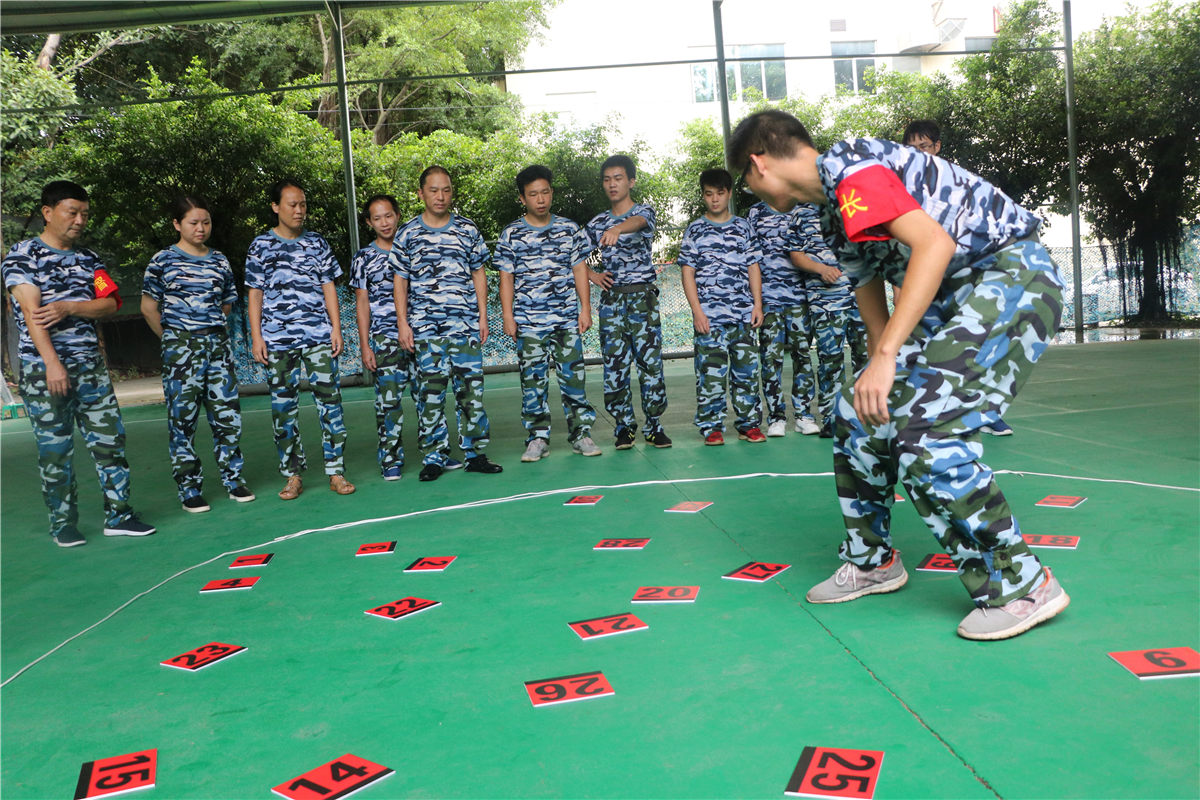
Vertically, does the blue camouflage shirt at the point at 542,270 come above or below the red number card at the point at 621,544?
above

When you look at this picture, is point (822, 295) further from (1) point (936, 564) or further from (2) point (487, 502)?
(1) point (936, 564)

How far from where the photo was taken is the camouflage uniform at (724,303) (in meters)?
5.00

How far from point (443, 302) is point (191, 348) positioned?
48.3 inches

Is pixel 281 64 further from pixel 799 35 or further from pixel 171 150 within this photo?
pixel 799 35

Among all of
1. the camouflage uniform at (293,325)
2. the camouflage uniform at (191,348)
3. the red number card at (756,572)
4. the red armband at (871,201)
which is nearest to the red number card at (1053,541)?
the red number card at (756,572)

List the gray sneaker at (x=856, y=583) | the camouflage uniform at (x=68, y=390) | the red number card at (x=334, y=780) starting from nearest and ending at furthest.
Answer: the red number card at (x=334, y=780), the gray sneaker at (x=856, y=583), the camouflage uniform at (x=68, y=390)

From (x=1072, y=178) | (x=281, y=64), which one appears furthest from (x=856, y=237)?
(x=281, y=64)

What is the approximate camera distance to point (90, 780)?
1.86 meters

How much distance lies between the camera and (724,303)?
4.99 meters

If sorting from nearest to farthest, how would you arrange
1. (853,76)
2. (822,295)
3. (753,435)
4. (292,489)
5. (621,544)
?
(621,544)
(292,489)
(822,295)
(753,435)
(853,76)

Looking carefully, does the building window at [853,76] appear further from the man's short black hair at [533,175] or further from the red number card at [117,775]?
the red number card at [117,775]

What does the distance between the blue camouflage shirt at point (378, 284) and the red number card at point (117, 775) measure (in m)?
3.19

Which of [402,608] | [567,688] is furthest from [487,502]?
[567,688]

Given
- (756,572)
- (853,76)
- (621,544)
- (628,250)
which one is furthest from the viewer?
(853,76)
